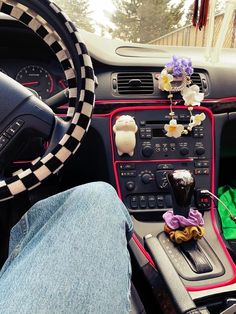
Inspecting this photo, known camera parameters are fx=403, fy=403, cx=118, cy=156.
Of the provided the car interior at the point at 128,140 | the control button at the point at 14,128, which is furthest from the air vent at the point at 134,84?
the control button at the point at 14,128

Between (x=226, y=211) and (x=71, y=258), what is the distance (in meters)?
1.06

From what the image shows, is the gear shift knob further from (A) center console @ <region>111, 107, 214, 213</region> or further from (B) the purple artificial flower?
(B) the purple artificial flower

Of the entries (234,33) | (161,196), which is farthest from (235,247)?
(234,33)

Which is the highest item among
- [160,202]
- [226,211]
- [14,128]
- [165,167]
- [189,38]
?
[189,38]

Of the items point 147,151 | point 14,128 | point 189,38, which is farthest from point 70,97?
point 189,38

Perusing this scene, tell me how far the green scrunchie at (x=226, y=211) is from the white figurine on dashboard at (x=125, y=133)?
448mm

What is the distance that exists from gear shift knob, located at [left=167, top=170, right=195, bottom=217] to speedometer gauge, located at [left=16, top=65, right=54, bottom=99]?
19.7 inches

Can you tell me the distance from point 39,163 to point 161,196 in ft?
2.02

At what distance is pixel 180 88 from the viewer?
1.29m

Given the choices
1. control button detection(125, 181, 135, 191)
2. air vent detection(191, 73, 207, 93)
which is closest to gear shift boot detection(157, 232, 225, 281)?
control button detection(125, 181, 135, 191)

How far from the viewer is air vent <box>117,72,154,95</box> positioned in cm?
131

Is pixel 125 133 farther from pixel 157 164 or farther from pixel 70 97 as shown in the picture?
pixel 70 97

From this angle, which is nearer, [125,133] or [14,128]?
[14,128]

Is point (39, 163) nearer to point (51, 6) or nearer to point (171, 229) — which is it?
point (51, 6)
